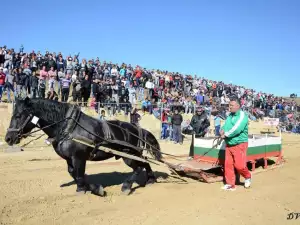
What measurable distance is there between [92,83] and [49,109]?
11.9 m

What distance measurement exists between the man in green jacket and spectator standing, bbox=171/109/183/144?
355 inches

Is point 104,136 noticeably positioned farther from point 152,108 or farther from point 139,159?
point 152,108

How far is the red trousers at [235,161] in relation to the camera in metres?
6.67

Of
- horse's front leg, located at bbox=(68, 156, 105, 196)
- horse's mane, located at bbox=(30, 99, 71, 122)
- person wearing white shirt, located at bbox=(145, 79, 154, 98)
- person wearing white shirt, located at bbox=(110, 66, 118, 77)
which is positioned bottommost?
horse's front leg, located at bbox=(68, 156, 105, 196)

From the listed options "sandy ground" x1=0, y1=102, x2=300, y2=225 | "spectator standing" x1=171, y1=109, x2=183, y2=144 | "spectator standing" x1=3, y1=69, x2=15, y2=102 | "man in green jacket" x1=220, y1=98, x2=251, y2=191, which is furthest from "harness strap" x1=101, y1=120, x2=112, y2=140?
"spectator standing" x1=3, y1=69, x2=15, y2=102

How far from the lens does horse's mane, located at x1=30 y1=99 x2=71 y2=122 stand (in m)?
6.15

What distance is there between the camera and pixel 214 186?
7.04 meters

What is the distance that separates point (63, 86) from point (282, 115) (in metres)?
18.2

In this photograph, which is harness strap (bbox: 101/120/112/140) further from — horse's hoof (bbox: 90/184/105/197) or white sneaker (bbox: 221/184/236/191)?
white sneaker (bbox: 221/184/236/191)

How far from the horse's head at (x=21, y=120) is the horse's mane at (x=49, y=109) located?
11 cm

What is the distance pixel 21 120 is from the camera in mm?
6035

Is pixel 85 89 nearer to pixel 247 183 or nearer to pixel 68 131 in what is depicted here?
pixel 68 131

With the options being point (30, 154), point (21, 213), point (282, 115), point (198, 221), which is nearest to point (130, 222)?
point (198, 221)

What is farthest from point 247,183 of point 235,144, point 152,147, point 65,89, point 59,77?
point 59,77
